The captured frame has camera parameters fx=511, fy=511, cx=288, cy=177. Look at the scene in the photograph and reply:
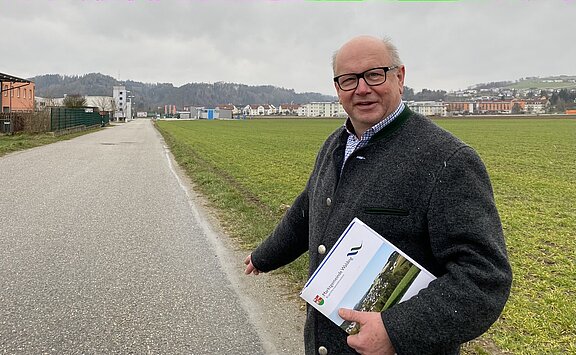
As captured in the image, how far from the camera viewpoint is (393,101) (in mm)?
2012

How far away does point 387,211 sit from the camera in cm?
186

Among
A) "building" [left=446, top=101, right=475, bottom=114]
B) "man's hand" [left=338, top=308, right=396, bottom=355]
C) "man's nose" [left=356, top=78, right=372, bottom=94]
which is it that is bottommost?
"man's hand" [left=338, top=308, right=396, bottom=355]

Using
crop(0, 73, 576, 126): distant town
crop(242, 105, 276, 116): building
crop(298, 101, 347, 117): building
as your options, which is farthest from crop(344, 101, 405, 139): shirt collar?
crop(242, 105, 276, 116): building

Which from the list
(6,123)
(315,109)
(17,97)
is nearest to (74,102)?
(17,97)

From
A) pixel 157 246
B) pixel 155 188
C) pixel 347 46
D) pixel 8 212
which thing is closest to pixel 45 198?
pixel 8 212

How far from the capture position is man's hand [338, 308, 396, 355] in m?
1.76

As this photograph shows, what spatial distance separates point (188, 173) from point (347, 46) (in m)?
14.4

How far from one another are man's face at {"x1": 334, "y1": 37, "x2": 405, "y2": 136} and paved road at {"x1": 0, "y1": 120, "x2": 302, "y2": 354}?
240cm

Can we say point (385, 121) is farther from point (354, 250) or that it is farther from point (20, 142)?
point (20, 142)

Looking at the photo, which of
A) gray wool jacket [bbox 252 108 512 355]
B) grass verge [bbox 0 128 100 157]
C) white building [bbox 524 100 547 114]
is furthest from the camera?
white building [bbox 524 100 547 114]

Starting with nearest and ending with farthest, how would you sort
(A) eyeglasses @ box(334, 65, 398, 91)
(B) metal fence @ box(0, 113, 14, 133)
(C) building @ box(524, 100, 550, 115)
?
(A) eyeglasses @ box(334, 65, 398, 91), (B) metal fence @ box(0, 113, 14, 133), (C) building @ box(524, 100, 550, 115)

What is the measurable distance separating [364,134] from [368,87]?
0.19 metres

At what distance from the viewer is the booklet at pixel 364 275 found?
181 cm

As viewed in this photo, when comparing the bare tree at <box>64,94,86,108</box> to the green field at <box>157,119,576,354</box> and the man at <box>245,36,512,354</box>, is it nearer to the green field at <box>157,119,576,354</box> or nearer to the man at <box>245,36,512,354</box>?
the green field at <box>157,119,576,354</box>
